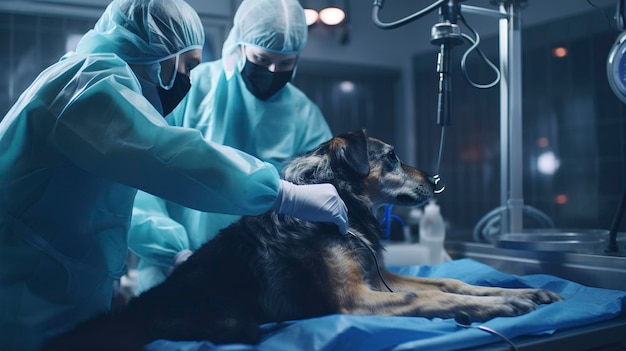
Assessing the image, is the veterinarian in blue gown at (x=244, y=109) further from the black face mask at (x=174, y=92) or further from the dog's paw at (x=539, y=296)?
the dog's paw at (x=539, y=296)

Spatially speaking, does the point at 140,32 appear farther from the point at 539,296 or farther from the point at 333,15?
the point at 333,15

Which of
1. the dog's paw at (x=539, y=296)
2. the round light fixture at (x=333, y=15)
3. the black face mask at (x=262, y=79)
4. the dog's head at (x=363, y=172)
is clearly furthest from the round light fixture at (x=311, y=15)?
the dog's paw at (x=539, y=296)

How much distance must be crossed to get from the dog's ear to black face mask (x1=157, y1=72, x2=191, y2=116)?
0.47 meters

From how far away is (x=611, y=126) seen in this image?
329 centimetres

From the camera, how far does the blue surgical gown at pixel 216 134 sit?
5.89 ft

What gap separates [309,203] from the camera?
1.22 m

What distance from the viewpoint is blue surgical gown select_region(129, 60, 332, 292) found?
179cm

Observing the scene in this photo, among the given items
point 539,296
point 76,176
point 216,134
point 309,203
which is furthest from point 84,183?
point 539,296

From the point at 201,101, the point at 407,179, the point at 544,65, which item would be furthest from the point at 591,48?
the point at 201,101

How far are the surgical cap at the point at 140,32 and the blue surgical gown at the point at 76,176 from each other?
14 cm

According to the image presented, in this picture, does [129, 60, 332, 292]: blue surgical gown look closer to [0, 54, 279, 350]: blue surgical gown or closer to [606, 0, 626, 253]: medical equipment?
[0, 54, 279, 350]: blue surgical gown

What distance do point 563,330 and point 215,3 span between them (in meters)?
2.25

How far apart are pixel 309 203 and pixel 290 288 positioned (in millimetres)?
239

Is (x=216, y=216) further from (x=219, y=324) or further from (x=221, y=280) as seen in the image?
(x=219, y=324)
